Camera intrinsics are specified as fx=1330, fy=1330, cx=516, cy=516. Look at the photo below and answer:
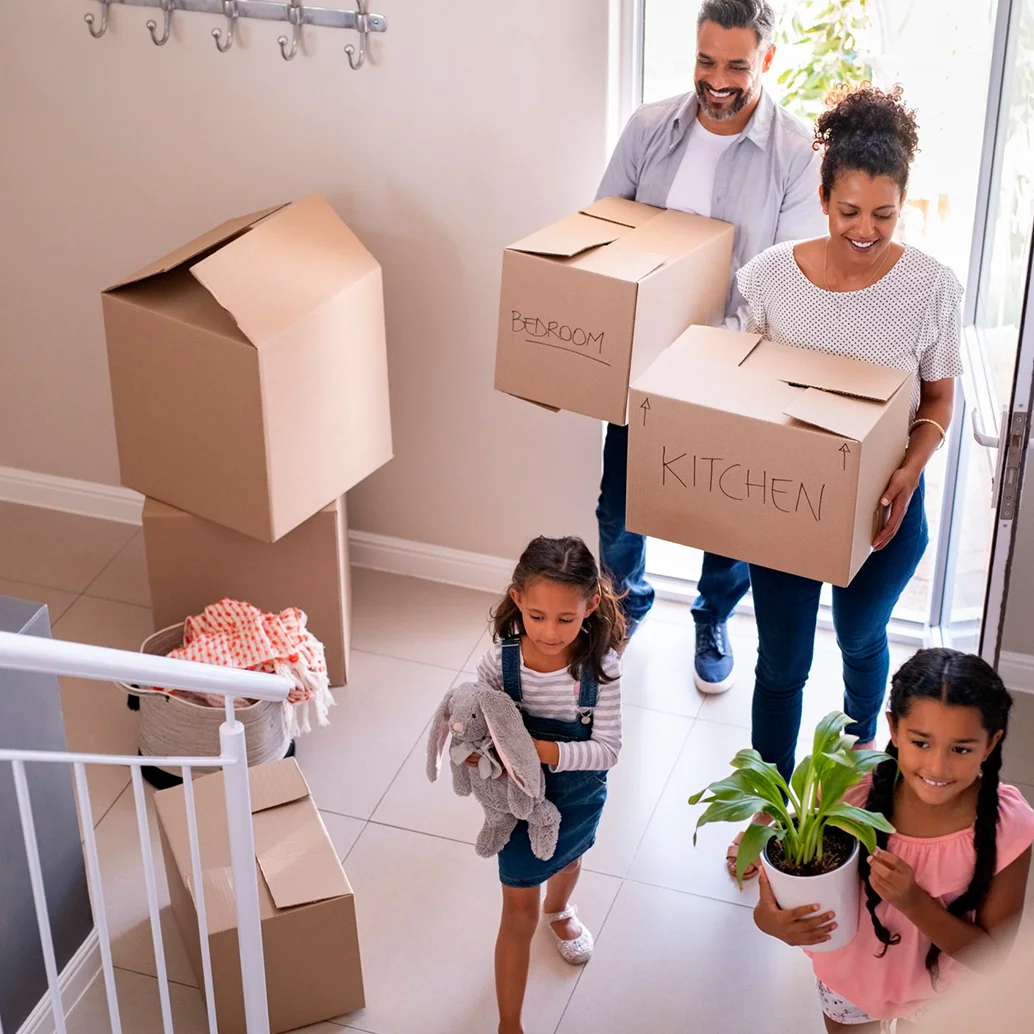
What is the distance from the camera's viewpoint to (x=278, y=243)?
2.58 meters

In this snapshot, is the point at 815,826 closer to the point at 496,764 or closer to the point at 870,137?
the point at 496,764

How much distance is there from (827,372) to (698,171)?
2.00ft

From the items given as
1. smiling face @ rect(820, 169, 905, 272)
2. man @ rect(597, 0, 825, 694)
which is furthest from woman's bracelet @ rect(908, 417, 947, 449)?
man @ rect(597, 0, 825, 694)

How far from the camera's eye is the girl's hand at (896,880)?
1.57 m

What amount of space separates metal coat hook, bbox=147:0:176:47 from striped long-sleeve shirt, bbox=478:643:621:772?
1.65 m

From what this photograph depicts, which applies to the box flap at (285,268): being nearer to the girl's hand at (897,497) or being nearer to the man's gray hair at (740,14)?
the man's gray hair at (740,14)

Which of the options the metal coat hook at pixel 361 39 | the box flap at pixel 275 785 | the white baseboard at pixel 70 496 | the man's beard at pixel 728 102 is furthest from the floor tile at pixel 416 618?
the man's beard at pixel 728 102

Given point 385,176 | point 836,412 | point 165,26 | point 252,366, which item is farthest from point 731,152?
point 165,26

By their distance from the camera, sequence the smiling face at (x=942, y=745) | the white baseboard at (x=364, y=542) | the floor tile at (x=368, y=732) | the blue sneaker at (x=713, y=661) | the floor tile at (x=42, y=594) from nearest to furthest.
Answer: the smiling face at (x=942, y=745)
the floor tile at (x=368, y=732)
the blue sneaker at (x=713, y=661)
the floor tile at (x=42, y=594)
the white baseboard at (x=364, y=542)

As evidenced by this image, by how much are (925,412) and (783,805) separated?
72 cm

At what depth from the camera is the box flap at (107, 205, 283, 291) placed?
2.54 meters

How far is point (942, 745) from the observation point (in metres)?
1.55

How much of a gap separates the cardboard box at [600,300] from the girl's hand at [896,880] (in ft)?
3.00

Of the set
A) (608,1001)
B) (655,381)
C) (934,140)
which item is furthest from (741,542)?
(934,140)
